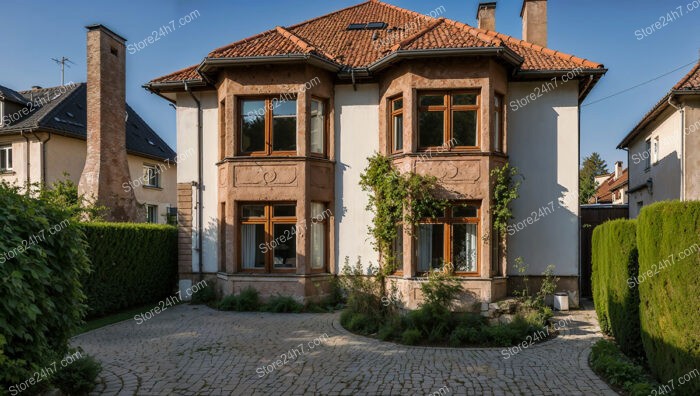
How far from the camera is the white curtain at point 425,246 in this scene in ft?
38.7

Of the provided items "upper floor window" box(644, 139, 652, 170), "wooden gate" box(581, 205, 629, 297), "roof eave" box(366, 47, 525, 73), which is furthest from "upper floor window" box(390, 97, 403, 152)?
"upper floor window" box(644, 139, 652, 170)

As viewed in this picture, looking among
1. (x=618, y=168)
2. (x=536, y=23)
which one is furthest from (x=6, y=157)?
(x=618, y=168)

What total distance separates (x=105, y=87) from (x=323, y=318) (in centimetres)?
1250

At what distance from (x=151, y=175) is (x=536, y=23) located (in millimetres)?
23111

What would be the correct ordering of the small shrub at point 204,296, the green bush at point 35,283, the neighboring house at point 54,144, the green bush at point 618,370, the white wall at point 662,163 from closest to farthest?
the green bush at point 35,283 → the green bush at point 618,370 → the small shrub at point 204,296 → the white wall at point 662,163 → the neighboring house at point 54,144

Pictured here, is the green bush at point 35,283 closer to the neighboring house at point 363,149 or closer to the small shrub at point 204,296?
the neighboring house at point 363,149

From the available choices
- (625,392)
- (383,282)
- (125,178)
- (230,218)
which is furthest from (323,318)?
(125,178)

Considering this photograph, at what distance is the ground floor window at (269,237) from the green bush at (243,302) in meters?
0.79

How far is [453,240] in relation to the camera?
1166 centimetres

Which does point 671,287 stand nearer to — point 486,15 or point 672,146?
point 486,15

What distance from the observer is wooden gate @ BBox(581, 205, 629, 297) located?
47.0ft

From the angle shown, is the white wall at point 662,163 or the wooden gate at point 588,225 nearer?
the wooden gate at point 588,225

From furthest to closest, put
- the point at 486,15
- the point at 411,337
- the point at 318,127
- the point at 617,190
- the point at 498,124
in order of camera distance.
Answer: the point at 617,190 < the point at 486,15 < the point at 318,127 < the point at 498,124 < the point at 411,337

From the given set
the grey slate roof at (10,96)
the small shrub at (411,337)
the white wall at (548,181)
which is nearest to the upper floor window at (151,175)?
the grey slate roof at (10,96)
